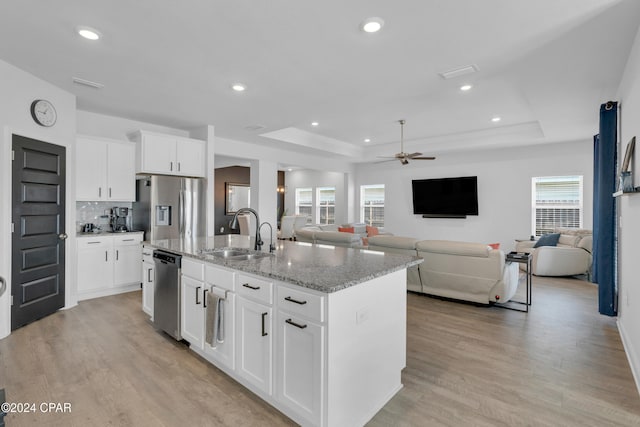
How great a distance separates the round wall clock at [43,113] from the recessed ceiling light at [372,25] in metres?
3.57

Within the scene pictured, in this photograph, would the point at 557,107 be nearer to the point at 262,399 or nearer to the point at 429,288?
the point at 429,288

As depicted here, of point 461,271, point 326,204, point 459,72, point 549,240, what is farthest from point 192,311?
point 326,204

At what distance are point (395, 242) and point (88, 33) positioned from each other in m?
3.94

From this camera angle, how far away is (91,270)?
443 centimetres

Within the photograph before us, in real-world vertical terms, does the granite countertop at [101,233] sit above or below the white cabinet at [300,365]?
above

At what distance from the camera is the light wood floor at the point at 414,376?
1992 mm

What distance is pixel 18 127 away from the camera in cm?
332

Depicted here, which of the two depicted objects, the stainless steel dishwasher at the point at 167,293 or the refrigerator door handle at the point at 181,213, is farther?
the refrigerator door handle at the point at 181,213

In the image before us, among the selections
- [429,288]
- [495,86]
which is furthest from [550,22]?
[429,288]

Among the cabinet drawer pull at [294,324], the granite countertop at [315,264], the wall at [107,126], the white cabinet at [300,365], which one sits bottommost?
the white cabinet at [300,365]

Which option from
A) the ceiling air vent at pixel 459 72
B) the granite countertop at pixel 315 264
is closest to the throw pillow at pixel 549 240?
the ceiling air vent at pixel 459 72

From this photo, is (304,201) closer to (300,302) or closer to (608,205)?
(608,205)

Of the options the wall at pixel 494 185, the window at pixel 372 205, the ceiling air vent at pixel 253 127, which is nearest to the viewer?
the ceiling air vent at pixel 253 127

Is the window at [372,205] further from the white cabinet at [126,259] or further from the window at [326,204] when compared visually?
the white cabinet at [126,259]
